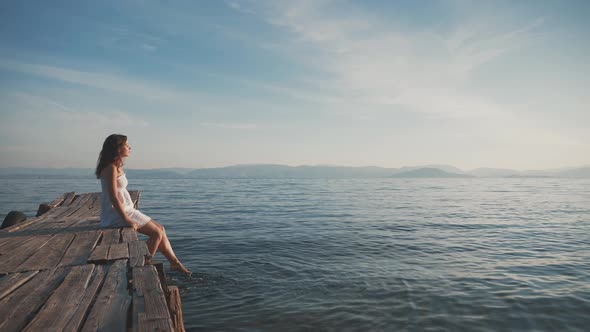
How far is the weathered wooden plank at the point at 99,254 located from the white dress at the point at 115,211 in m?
1.19

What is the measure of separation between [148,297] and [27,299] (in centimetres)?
132

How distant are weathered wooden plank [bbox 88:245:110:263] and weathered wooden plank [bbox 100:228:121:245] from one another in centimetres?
43

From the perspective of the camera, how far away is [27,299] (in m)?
3.46

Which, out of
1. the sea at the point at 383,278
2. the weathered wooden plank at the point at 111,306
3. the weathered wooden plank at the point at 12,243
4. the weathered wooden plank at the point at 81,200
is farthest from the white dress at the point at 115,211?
the weathered wooden plank at the point at 81,200

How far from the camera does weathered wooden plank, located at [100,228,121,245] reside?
6202 millimetres

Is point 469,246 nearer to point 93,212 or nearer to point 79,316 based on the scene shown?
point 79,316

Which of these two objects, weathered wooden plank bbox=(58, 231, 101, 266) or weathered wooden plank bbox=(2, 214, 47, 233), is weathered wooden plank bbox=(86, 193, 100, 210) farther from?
weathered wooden plank bbox=(58, 231, 101, 266)

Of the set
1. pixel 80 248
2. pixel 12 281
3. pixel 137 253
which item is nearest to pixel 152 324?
pixel 12 281

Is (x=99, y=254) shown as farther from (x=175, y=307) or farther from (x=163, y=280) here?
(x=175, y=307)

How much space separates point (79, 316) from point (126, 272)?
1362mm

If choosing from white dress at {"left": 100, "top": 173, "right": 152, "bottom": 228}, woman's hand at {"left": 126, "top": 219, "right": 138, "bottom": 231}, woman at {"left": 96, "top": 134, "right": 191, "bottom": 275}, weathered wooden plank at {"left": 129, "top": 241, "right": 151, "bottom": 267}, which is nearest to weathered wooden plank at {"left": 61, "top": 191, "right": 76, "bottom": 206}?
white dress at {"left": 100, "top": 173, "right": 152, "bottom": 228}

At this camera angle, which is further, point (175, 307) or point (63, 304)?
point (175, 307)

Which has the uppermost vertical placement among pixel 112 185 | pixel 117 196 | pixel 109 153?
pixel 109 153

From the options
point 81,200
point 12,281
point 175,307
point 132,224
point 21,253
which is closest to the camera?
point 12,281
